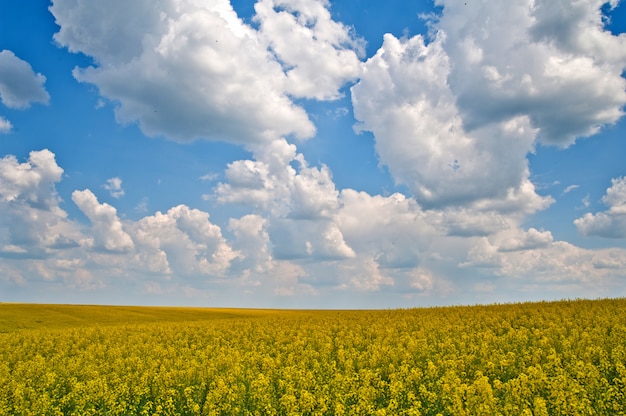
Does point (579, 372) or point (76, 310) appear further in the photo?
point (76, 310)

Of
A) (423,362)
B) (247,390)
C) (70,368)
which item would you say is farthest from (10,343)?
(423,362)

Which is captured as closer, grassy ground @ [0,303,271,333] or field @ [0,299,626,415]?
field @ [0,299,626,415]

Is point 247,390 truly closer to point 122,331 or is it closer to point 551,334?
point 551,334

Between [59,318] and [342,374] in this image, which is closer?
[342,374]

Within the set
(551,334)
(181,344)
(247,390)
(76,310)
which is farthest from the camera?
(76,310)

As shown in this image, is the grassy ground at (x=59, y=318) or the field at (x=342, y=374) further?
the grassy ground at (x=59, y=318)

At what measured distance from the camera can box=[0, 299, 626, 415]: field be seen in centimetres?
1272

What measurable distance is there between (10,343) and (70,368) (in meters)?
16.3

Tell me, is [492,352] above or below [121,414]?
above

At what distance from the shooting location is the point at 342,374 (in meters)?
18.0

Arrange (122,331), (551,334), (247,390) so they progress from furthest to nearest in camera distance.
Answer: (122,331), (551,334), (247,390)

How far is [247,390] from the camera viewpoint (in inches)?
666

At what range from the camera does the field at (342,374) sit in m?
12.7

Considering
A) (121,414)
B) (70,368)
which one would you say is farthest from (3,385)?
(121,414)
